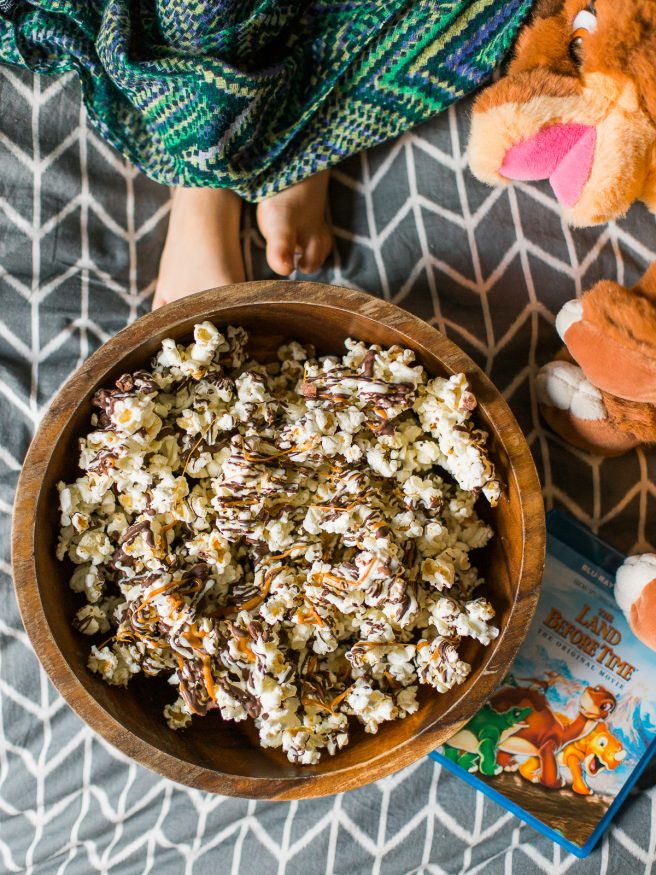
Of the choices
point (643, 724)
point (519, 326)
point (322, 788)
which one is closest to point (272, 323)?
point (519, 326)

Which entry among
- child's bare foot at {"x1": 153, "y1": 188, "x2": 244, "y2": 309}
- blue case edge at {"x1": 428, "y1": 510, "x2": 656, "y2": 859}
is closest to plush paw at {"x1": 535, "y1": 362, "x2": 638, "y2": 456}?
blue case edge at {"x1": 428, "y1": 510, "x2": 656, "y2": 859}

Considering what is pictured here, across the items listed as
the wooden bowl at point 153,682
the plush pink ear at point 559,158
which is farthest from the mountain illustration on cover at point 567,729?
the plush pink ear at point 559,158

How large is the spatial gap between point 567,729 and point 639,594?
0.19m

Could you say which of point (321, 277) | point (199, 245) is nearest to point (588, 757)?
point (321, 277)

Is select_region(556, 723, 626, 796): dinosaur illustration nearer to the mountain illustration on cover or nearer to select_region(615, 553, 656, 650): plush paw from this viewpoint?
the mountain illustration on cover

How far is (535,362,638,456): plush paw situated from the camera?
2.86ft

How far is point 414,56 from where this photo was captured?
2.98ft

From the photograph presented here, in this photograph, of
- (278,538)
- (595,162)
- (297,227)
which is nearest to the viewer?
(278,538)

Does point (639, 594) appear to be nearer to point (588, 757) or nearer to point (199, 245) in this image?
point (588, 757)

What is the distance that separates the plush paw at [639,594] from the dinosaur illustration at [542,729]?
3.9 inches

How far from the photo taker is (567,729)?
88cm

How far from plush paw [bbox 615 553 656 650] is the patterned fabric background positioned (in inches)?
2.6

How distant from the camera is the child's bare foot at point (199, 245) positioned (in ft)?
3.03

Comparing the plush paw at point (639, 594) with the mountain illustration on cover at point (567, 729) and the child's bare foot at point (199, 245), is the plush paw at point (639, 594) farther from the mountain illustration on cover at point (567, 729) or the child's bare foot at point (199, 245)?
the child's bare foot at point (199, 245)
